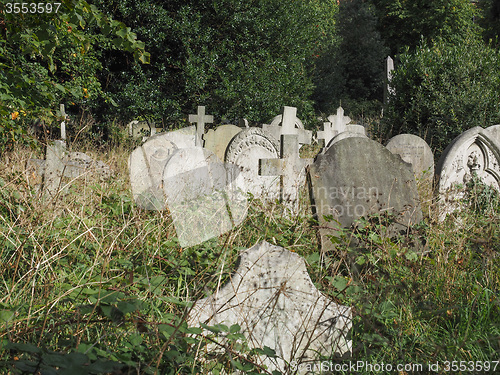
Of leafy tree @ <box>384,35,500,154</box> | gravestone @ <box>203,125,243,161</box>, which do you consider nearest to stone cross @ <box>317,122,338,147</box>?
leafy tree @ <box>384,35,500,154</box>

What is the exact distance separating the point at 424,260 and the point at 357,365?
164 cm

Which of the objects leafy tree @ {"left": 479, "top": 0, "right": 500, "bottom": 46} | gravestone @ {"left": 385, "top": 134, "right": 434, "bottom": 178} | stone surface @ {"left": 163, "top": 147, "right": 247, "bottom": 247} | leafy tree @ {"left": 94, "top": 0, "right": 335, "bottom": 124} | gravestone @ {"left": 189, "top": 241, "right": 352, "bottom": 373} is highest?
leafy tree @ {"left": 479, "top": 0, "right": 500, "bottom": 46}

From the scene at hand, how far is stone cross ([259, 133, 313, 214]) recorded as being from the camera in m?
4.86

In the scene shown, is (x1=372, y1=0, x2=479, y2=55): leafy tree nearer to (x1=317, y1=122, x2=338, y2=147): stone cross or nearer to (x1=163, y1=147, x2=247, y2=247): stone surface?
(x1=317, y1=122, x2=338, y2=147): stone cross

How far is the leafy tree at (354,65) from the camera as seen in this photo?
22203mm

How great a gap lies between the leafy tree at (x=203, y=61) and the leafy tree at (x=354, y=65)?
10100 millimetres

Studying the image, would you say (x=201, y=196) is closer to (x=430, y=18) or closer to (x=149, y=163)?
(x=149, y=163)

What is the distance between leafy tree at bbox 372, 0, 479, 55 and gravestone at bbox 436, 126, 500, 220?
57.6 feet

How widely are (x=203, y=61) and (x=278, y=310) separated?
32.2ft

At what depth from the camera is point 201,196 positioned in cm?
440

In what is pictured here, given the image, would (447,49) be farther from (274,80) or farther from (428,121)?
(274,80)

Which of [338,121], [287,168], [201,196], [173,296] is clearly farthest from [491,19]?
[173,296]

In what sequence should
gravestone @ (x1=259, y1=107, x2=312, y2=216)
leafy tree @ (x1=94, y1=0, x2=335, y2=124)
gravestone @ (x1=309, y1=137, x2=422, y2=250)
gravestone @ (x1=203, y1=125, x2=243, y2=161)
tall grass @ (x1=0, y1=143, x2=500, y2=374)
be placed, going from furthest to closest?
leafy tree @ (x1=94, y1=0, x2=335, y2=124), gravestone @ (x1=203, y1=125, x2=243, y2=161), gravestone @ (x1=259, y1=107, x2=312, y2=216), gravestone @ (x1=309, y1=137, x2=422, y2=250), tall grass @ (x1=0, y1=143, x2=500, y2=374)

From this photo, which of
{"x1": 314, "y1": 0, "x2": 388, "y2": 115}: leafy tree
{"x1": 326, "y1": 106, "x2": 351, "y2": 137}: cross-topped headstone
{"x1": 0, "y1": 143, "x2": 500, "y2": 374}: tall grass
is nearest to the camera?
{"x1": 0, "y1": 143, "x2": 500, "y2": 374}: tall grass
